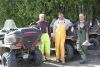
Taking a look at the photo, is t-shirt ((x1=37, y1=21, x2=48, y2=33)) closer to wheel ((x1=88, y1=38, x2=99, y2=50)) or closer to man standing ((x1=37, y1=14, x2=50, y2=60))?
man standing ((x1=37, y1=14, x2=50, y2=60))

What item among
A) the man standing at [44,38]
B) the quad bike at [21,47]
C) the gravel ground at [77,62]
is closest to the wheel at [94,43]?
the gravel ground at [77,62]

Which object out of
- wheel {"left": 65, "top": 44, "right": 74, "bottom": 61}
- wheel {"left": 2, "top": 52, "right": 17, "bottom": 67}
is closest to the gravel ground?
wheel {"left": 65, "top": 44, "right": 74, "bottom": 61}

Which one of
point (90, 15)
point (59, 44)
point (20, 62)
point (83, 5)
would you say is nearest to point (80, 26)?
point (59, 44)

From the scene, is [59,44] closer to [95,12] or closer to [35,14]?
[35,14]

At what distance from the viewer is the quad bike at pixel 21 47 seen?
9.62 meters

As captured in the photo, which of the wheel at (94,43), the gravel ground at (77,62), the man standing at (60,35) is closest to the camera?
the gravel ground at (77,62)

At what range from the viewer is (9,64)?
380 inches

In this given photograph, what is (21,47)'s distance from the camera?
31.9 ft

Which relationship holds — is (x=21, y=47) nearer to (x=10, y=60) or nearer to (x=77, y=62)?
(x=10, y=60)

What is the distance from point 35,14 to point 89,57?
10.2 ft

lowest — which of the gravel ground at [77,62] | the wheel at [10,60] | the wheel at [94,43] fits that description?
the gravel ground at [77,62]

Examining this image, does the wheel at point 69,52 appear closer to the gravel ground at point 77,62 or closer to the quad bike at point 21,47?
the gravel ground at point 77,62

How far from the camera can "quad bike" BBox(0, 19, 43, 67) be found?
9617 mm

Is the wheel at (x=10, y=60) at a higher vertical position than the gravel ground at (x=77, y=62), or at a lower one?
higher
